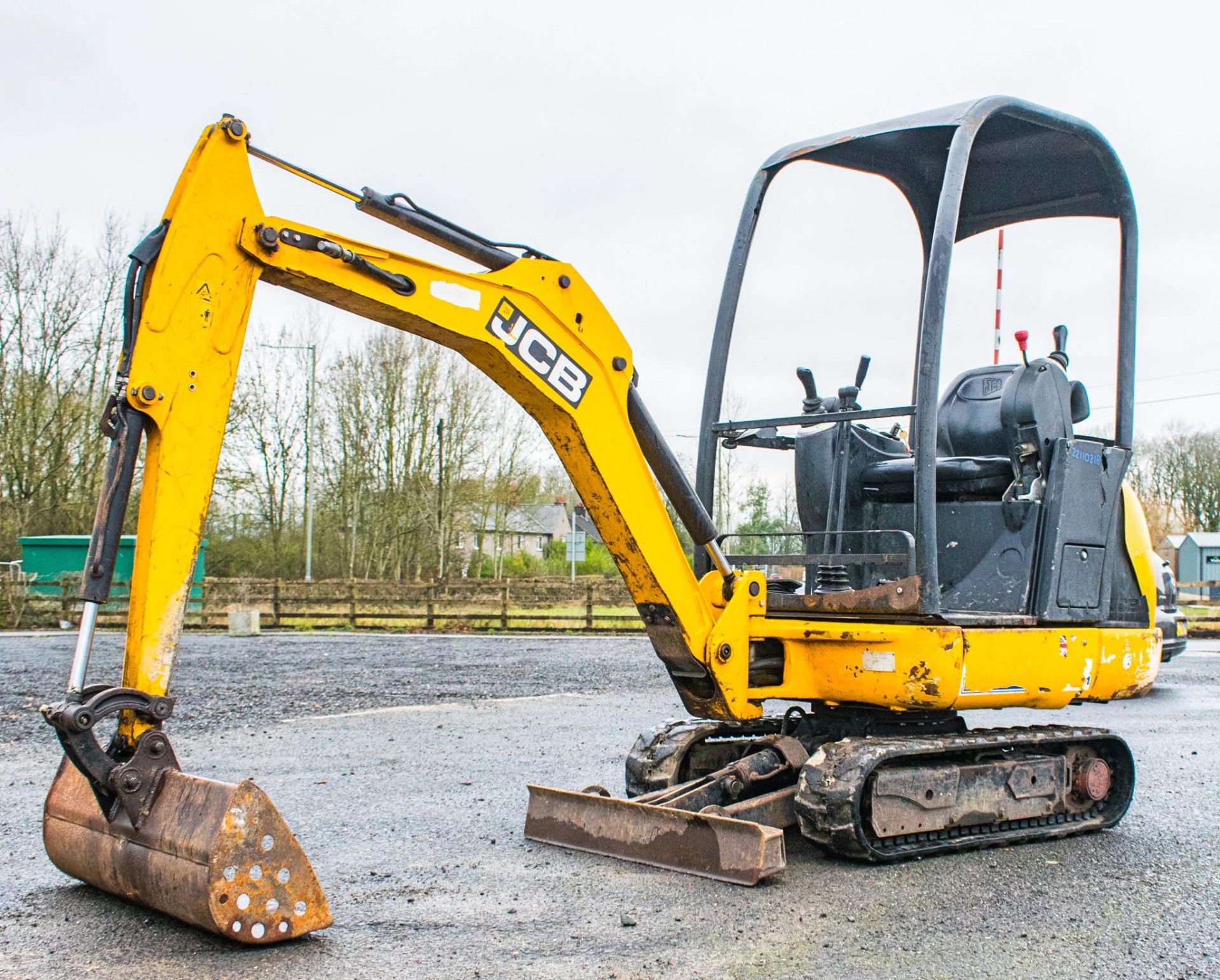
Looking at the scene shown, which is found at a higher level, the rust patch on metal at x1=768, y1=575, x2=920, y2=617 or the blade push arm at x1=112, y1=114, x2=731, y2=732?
the blade push arm at x1=112, y1=114, x2=731, y2=732

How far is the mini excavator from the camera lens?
13.0 feet

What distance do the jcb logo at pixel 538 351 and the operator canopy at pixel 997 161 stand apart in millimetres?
2187

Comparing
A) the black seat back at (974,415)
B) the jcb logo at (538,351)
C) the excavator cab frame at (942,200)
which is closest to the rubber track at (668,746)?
the excavator cab frame at (942,200)

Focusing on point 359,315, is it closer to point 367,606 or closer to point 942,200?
point 942,200

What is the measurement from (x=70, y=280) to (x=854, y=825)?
2949cm

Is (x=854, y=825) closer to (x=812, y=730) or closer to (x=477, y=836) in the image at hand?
(x=812, y=730)

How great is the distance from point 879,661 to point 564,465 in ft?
5.57

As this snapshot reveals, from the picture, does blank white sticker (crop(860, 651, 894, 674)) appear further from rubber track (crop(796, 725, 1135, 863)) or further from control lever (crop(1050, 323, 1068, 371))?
control lever (crop(1050, 323, 1068, 371))

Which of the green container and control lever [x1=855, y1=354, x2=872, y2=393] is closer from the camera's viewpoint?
control lever [x1=855, y1=354, x2=872, y2=393]

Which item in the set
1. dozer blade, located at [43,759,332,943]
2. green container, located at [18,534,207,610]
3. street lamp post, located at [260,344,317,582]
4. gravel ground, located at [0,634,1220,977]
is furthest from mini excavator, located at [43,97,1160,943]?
street lamp post, located at [260,344,317,582]

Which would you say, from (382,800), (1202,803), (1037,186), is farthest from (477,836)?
(1037,186)

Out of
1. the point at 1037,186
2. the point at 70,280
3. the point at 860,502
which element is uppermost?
the point at 70,280

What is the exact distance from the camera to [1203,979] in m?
3.78

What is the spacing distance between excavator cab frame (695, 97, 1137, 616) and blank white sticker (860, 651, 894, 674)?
1.08 ft
